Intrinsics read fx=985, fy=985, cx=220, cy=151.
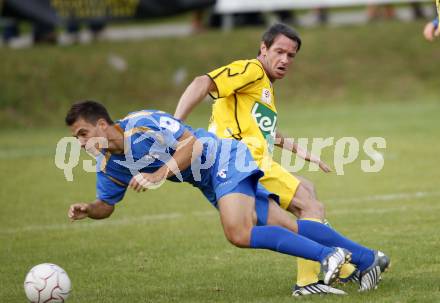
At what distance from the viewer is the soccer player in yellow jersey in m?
7.37

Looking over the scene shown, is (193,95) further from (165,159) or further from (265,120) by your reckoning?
(265,120)

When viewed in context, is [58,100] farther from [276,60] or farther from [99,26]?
[276,60]

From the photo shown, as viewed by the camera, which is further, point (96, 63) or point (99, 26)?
point (99, 26)

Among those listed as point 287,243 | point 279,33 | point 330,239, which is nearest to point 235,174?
point 287,243

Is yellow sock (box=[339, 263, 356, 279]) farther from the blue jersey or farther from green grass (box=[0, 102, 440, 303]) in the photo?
the blue jersey

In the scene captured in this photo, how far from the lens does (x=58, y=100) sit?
22.9 m

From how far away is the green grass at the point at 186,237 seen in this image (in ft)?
24.3

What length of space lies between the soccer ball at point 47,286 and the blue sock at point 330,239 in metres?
1.76

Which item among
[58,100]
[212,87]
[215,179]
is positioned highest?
[58,100]

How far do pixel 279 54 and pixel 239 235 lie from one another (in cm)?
163

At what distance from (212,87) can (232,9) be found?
2096 centimetres

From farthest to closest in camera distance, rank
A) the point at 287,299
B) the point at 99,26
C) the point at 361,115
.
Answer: the point at 99,26 < the point at 361,115 < the point at 287,299

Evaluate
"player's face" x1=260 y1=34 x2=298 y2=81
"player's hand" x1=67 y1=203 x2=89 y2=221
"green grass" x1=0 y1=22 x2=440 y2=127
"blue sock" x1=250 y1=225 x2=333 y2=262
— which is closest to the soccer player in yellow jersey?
"player's face" x1=260 y1=34 x2=298 y2=81

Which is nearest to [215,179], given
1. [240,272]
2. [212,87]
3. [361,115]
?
[212,87]
